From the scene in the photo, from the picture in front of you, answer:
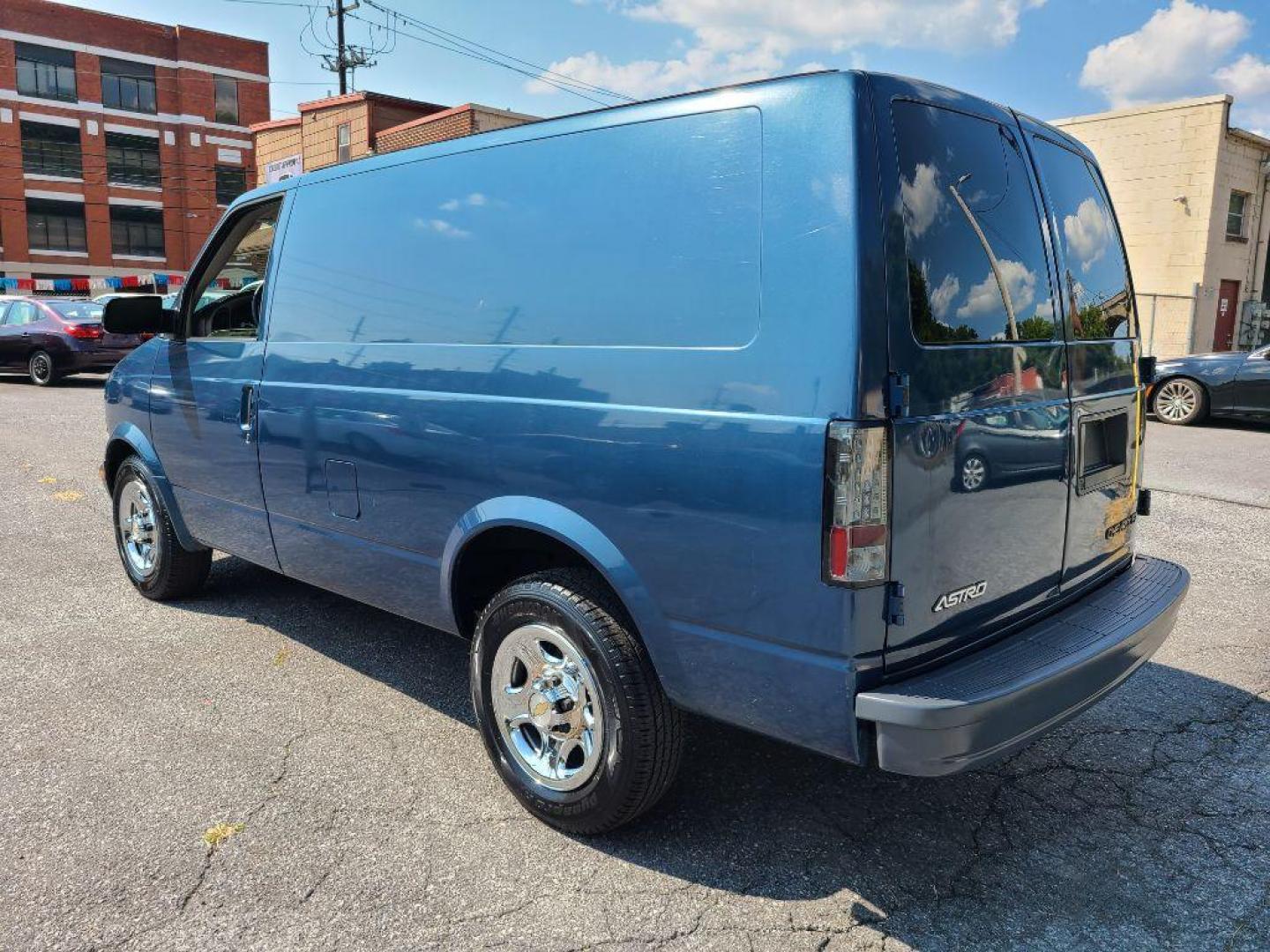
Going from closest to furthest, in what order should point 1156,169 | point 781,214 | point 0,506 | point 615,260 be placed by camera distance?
point 781,214, point 615,260, point 0,506, point 1156,169

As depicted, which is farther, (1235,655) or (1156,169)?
(1156,169)

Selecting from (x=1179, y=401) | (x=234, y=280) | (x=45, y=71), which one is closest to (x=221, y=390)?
(x=234, y=280)

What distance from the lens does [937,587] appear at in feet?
8.05

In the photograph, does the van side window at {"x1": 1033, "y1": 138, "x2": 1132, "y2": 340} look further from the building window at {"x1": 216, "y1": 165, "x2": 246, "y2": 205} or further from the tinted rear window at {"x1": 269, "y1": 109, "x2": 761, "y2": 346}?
the building window at {"x1": 216, "y1": 165, "x2": 246, "y2": 205}

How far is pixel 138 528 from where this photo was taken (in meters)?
5.11

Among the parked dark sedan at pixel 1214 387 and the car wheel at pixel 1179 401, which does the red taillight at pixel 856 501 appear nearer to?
the parked dark sedan at pixel 1214 387

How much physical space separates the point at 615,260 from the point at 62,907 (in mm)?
2279

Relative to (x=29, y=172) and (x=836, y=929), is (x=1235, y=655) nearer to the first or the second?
(x=836, y=929)

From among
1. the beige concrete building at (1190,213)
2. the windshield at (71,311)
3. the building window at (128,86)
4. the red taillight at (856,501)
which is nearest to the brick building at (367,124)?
the windshield at (71,311)

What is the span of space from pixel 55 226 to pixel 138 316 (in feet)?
153

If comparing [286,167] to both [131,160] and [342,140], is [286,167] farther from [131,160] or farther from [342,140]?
[131,160]

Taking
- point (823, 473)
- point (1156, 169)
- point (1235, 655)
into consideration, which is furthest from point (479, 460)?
point (1156, 169)

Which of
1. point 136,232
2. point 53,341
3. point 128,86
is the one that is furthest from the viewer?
point 136,232

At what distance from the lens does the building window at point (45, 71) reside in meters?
42.7
